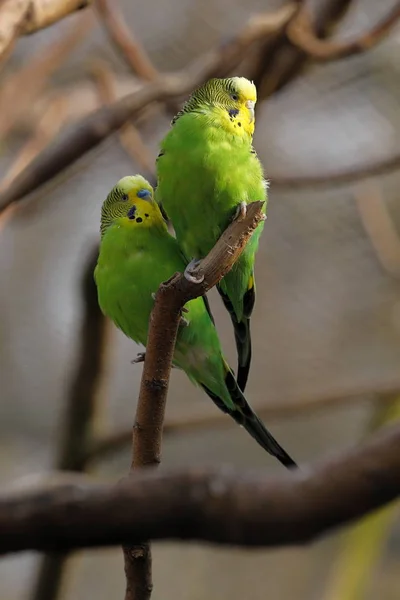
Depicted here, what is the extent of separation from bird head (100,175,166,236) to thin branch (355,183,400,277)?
5.62 feet

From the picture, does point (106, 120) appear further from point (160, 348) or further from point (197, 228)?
point (160, 348)

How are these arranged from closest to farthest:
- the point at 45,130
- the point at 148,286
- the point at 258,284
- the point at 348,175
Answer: the point at 148,286 → the point at 348,175 → the point at 45,130 → the point at 258,284

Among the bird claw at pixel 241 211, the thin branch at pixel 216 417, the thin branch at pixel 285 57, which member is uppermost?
the bird claw at pixel 241 211

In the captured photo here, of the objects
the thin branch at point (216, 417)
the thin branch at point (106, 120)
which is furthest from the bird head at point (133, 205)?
the thin branch at point (216, 417)

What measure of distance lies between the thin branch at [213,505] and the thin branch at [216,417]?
1809 mm

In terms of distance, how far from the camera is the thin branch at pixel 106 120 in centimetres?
167

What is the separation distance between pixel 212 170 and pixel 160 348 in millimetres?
313

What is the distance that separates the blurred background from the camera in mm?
2459

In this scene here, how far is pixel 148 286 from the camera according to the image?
1.59 m

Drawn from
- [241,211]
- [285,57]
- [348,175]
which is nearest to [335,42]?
[285,57]

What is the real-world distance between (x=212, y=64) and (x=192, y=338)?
0.86m

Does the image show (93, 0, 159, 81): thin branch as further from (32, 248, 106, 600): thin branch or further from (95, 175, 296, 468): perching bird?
(95, 175, 296, 468): perching bird

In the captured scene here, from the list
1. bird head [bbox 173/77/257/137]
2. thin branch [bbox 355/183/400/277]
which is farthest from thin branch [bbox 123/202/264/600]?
thin branch [bbox 355/183/400/277]

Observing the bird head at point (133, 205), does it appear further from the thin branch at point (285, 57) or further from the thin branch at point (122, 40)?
the thin branch at point (285, 57)
